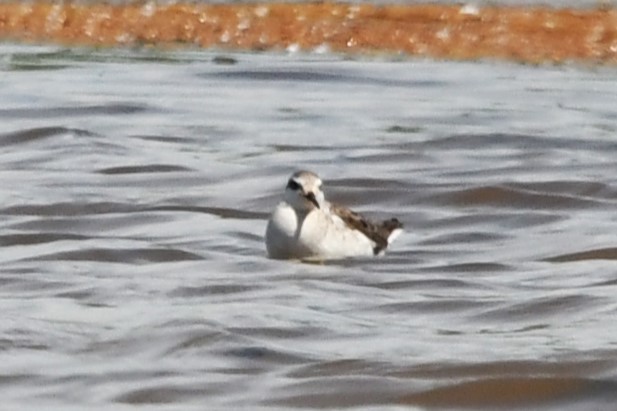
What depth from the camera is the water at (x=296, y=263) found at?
8.15 meters

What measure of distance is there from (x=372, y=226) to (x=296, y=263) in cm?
59

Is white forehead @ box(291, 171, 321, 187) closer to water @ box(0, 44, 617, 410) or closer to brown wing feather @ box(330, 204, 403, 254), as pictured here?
brown wing feather @ box(330, 204, 403, 254)

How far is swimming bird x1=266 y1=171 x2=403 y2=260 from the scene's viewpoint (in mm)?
11570

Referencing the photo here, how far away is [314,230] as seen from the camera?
38.9 feet

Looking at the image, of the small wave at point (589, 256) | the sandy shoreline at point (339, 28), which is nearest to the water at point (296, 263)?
the small wave at point (589, 256)

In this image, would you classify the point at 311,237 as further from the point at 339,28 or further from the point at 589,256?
the point at 339,28

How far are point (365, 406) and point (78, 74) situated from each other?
40.9 ft

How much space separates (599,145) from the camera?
15312mm

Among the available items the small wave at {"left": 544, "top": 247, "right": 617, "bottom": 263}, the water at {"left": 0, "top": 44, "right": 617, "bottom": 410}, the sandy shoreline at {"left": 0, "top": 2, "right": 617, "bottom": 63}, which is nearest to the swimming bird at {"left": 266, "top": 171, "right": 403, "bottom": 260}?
the water at {"left": 0, "top": 44, "right": 617, "bottom": 410}

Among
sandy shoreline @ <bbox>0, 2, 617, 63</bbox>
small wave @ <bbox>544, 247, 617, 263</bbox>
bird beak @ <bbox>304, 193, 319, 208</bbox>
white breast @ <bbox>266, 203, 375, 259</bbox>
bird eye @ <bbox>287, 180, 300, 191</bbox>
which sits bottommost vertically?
small wave @ <bbox>544, 247, 617, 263</bbox>

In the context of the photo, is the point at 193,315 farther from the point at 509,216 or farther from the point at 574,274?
the point at 509,216

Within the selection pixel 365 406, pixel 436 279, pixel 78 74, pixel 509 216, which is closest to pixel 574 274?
pixel 436 279

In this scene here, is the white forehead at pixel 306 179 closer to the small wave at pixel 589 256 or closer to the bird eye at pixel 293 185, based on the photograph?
the bird eye at pixel 293 185

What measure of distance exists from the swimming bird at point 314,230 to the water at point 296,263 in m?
0.14
